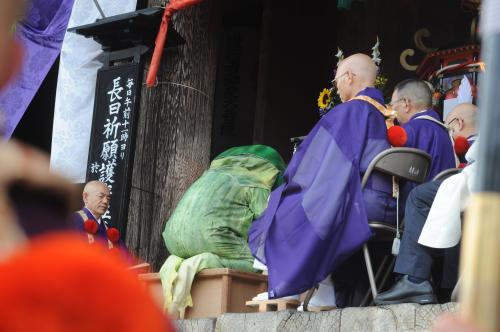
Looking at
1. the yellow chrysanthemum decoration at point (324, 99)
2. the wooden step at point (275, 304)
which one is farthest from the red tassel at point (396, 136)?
the yellow chrysanthemum decoration at point (324, 99)

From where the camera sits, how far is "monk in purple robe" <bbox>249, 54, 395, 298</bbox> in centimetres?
535

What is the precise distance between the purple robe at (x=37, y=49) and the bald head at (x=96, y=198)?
1.98 metres

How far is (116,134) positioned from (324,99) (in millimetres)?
1749

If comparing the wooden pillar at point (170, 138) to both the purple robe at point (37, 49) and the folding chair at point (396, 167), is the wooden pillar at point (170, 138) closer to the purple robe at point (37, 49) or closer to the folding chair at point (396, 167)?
the purple robe at point (37, 49)

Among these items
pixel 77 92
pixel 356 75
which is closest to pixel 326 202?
pixel 356 75

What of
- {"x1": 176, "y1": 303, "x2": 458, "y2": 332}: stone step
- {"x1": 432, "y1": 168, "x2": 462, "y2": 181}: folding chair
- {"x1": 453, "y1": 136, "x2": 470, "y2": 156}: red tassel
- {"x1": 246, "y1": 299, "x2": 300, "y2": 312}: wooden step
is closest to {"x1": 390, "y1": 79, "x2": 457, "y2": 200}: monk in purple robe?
{"x1": 453, "y1": 136, "x2": 470, "y2": 156}: red tassel

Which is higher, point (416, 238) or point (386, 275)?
point (416, 238)

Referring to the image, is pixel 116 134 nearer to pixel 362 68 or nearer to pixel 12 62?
pixel 362 68

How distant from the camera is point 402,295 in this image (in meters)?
4.93

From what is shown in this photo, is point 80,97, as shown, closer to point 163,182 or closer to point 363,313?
point 163,182

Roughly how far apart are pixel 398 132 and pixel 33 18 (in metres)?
4.74

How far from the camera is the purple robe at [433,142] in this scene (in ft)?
19.0

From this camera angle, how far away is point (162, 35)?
308 inches

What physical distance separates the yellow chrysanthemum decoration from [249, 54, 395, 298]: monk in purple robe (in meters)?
2.12
